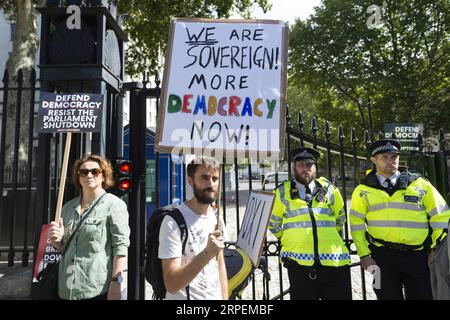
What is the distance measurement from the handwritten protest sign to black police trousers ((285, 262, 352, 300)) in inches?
34.4

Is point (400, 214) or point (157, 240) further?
point (400, 214)

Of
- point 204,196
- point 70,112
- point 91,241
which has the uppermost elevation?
point 70,112

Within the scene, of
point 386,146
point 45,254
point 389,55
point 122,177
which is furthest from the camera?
point 389,55

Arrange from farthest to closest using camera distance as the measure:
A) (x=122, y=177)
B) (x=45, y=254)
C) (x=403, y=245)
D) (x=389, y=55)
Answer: (x=389, y=55)
(x=122, y=177)
(x=403, y=245)
(x=45, y=254)

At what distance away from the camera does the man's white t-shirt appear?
210 centimetres

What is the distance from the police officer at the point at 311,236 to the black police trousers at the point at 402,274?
1.17 feet

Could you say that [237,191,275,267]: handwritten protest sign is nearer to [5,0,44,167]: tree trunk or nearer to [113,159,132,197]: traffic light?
[113,159,132,197]: traffic light

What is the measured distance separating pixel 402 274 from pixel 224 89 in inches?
95.0

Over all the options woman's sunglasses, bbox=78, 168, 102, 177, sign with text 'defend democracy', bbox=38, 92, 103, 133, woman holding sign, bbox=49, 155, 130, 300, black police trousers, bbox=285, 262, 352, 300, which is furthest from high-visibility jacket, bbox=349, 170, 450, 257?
sign with text 'defend democracy', bbox=38, 92, 103, 133

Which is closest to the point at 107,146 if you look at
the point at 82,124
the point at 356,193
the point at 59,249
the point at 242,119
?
the point at 82,124

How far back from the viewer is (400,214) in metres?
3.39

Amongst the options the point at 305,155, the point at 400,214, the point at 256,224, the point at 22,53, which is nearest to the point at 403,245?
the point at 400,214

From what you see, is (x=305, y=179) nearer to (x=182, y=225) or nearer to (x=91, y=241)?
(x=182, y=225)

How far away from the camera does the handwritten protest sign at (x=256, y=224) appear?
2307mm
